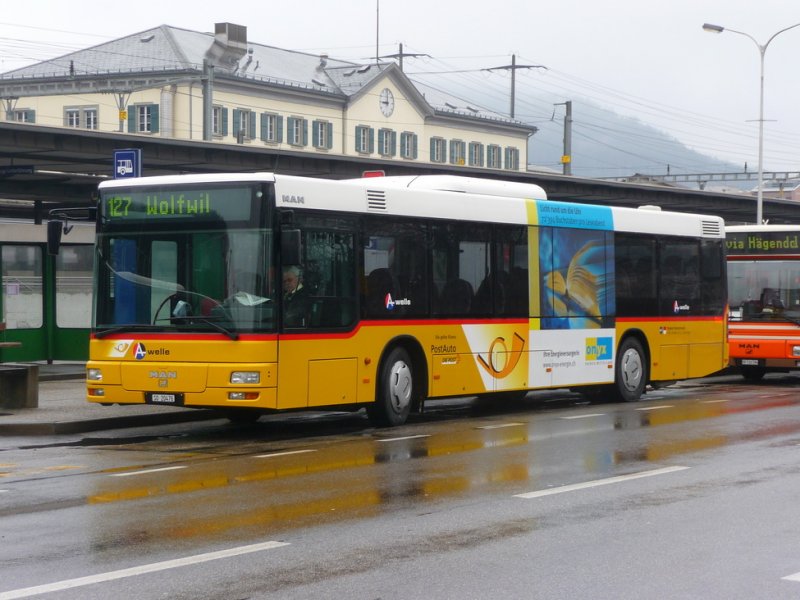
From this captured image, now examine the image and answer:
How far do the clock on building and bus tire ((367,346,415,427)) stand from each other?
80.7 metres

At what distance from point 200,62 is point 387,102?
56.7 feet

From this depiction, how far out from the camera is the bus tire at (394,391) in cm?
1602

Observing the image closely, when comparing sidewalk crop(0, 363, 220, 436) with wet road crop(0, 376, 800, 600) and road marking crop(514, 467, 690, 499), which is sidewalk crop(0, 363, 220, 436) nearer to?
wet road crop(0, 376, 800, 600)

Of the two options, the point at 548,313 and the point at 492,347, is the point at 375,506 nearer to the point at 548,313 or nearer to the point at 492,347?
the point at 492,347

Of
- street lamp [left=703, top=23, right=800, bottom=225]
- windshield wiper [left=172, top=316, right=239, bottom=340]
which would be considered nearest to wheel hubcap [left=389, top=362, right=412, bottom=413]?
windshield wiper [left=172, top=316, right=239, bottom=340]

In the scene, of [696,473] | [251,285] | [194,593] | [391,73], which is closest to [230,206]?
[251,285]

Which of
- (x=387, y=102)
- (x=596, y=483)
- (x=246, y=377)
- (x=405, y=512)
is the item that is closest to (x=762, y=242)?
(x=246, y=377)

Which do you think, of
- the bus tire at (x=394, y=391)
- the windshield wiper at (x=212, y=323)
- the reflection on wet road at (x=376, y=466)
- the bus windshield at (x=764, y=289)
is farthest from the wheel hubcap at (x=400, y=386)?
the bus windshield at (x=764, y=289)

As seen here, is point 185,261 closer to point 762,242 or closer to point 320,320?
point 320,320

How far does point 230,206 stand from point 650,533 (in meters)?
7.21

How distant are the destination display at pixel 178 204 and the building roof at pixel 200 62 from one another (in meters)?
66.4

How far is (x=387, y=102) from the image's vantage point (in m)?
96.4

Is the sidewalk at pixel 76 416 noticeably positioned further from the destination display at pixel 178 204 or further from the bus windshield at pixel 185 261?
the destination display at pixel 178 204

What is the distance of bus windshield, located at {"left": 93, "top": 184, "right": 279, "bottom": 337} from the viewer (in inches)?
567
